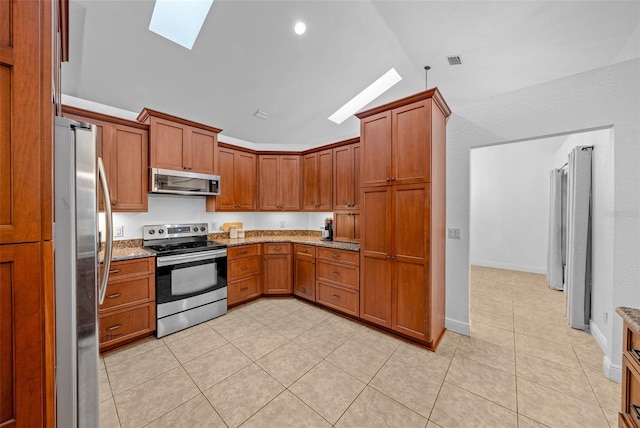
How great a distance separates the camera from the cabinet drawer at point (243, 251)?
131 inches

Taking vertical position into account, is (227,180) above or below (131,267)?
above

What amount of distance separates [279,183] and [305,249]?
1.26 m

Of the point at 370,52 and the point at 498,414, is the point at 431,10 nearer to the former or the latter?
the point at 370,52

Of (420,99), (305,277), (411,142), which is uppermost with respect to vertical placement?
(420,99)

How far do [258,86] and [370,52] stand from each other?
145 cm

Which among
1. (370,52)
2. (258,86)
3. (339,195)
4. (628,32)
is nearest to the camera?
(628,32)

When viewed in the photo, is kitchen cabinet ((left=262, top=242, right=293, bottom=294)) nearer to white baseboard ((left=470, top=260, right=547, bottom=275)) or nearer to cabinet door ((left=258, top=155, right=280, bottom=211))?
cabinet door ((left=258, top=155, right=280, bottom=211))

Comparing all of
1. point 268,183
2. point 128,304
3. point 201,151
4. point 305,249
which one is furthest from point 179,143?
point 305,249

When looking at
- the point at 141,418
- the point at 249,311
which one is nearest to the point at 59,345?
the point at 141,418

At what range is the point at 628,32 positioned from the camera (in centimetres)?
192

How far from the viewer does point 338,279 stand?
3164 millimetres

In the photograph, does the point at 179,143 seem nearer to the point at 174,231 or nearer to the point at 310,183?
the point at 174,231

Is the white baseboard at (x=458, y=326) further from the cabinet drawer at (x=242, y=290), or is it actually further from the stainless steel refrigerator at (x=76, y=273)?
the stainless steel refrigerator at (x=76, y=273)

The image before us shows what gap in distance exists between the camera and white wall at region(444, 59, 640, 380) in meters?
1.97
